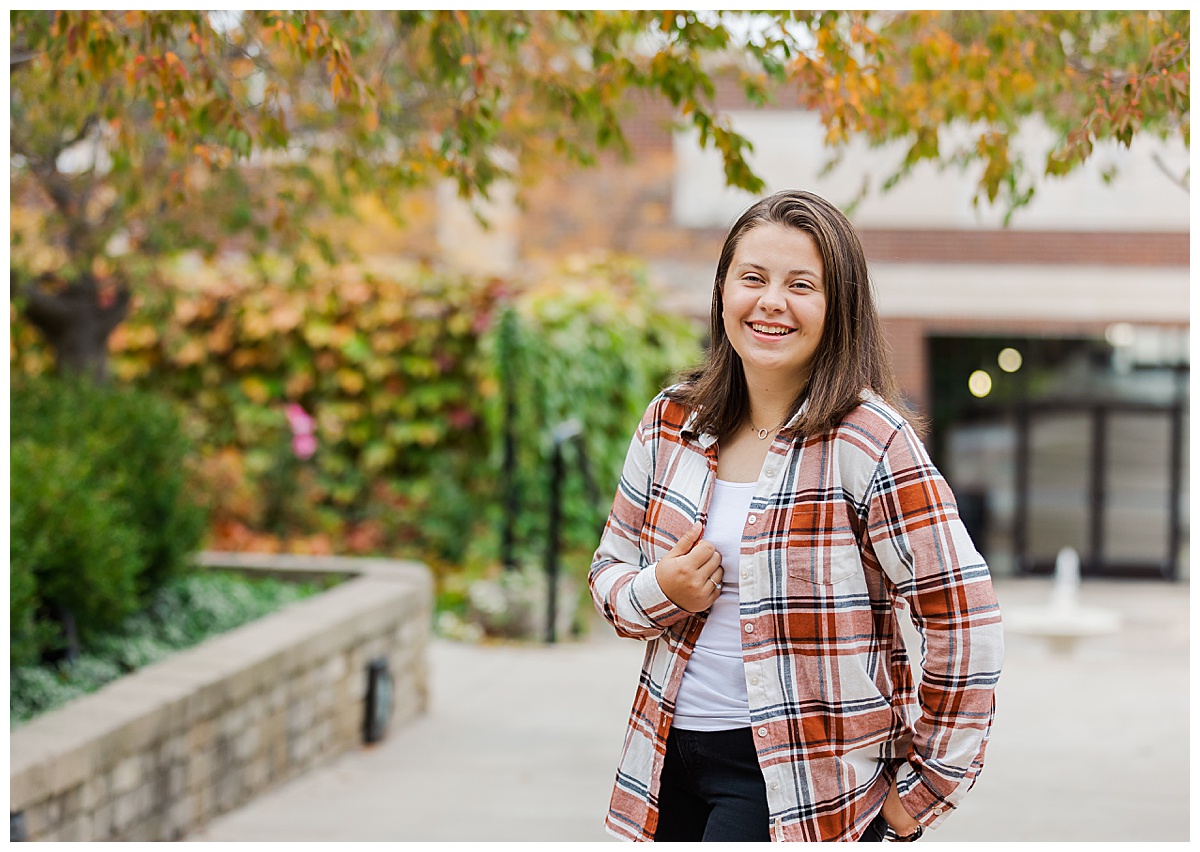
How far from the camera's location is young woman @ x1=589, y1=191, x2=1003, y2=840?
1.95m

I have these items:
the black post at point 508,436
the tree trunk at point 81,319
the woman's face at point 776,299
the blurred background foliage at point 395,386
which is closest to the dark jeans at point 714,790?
the woman's face at point 776,299

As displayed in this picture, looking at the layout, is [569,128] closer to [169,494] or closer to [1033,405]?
[169,494]

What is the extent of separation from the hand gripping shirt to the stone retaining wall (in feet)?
7.38

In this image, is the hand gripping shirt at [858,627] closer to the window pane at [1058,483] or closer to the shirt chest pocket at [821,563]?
the shirt chest pocket at [821,563]

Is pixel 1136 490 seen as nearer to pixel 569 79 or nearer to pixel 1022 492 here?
pixel 1022 492

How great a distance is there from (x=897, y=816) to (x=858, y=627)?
0.32 metres

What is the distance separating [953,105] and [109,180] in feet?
12.2

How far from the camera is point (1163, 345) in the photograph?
15070mm

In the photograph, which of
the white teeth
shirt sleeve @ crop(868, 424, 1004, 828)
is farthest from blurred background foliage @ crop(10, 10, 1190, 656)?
shirt sleeve @ crop(868, 424, 1004, 828)

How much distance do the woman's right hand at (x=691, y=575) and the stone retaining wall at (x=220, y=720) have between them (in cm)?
214

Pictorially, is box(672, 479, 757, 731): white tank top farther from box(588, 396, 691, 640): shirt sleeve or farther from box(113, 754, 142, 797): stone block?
box(113, 754, 142, 797): stone block

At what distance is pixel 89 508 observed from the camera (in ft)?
15.5

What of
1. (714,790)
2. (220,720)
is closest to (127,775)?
(220,720)

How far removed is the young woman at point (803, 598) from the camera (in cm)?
195
